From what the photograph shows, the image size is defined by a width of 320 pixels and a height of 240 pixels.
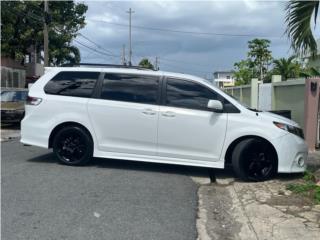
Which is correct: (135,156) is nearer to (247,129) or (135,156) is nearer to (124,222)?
(247,129)

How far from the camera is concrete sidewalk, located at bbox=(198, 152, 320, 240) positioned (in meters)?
5.67

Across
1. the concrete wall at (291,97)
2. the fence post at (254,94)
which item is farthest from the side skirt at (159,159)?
the fence post at (254,94)

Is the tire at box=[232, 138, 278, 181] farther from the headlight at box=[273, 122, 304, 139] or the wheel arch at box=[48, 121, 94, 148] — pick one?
the wheel arch at box=[48, 121, 94, 148]

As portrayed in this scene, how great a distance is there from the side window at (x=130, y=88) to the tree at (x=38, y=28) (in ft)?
92.4

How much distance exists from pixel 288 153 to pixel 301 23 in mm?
2279

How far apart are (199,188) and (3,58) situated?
33.3 m

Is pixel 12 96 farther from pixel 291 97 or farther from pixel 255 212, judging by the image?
pixel 255 212

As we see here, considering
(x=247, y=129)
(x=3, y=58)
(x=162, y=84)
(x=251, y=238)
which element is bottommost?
(x=251, y=238)

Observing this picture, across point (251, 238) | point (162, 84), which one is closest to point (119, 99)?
point (162, 84)

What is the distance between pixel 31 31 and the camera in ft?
125

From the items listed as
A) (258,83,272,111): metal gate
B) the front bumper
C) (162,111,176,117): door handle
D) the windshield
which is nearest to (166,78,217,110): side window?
(162,111,176,117): door handle

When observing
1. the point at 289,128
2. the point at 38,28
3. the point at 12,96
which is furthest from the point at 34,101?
the point at 38,28

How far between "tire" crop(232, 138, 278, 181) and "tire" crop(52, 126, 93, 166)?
2617 mm

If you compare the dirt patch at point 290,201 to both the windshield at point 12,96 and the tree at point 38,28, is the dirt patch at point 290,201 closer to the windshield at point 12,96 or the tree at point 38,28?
the windshield at point 12,96
